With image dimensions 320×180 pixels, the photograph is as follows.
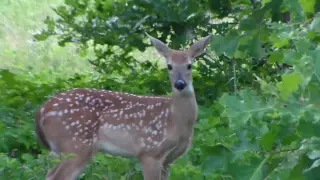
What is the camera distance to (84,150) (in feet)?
22.7

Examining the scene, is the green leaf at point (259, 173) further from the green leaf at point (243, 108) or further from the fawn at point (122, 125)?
the fawn at point (122, 125)

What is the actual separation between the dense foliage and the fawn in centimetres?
17

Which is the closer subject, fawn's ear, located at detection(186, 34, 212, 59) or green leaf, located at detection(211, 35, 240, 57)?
green leaf, located at detection(211, 35, 240, 57)

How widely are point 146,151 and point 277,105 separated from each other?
137 inches

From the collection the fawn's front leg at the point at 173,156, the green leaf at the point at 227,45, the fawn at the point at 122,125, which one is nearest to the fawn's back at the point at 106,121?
the fawn at the point at 122,125

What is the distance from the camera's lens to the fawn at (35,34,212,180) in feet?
22.8

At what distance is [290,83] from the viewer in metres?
3.51

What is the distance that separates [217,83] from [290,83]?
558cm

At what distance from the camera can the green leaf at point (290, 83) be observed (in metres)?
3.49

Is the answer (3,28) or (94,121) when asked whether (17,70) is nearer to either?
(3,28)

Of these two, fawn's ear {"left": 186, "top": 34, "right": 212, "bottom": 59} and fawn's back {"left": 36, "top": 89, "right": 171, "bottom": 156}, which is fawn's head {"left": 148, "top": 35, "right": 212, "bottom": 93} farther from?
fawn's back {"left": 36, "top": 89, "right": 171, "bottom": 156}


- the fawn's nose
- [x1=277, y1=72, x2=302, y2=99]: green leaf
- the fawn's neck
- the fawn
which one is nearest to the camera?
[x1=277, y1=72, x2=302, y2=99]: green leaf

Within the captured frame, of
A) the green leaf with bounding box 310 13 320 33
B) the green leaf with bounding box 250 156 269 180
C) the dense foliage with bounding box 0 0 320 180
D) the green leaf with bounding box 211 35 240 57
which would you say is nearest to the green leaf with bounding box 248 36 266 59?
the dense foliage with bounding box 0 0 320 180

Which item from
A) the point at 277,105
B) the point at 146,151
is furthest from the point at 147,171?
the point at 277,105
